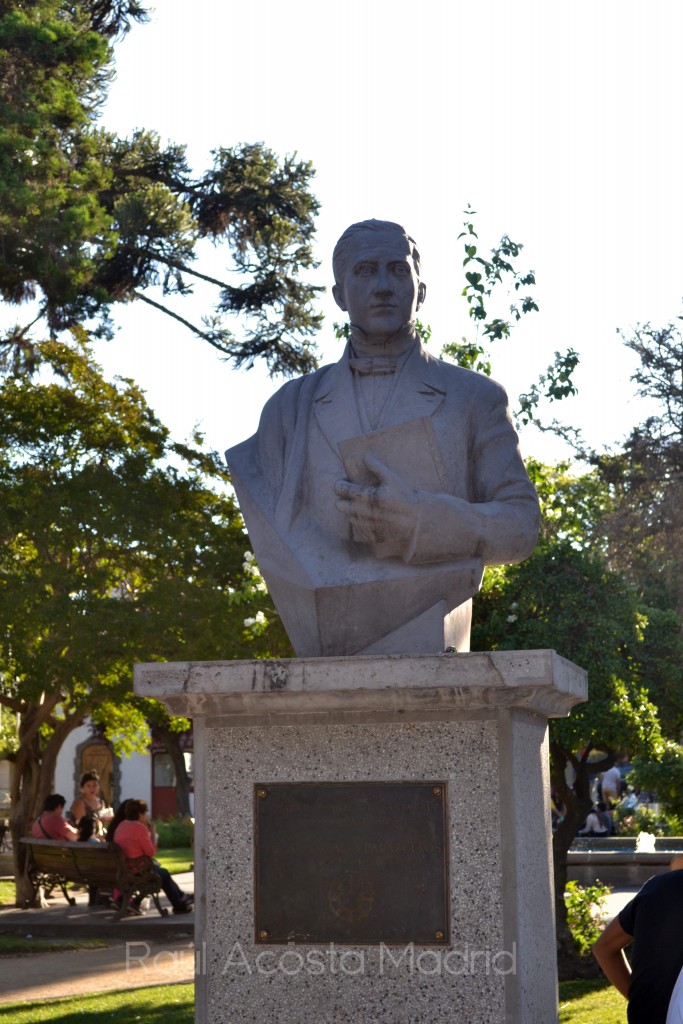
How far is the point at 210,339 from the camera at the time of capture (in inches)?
771

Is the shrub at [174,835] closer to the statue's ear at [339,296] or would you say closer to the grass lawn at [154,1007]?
the grass lawn at [154,1007]

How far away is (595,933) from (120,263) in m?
11.7

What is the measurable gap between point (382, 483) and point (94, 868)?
39.7ft

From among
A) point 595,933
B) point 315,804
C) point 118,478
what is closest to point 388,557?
point 315,804

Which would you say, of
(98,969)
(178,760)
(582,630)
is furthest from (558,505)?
(178,760)

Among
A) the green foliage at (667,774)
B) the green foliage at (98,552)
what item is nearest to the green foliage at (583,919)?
the green foliage at (667,774)

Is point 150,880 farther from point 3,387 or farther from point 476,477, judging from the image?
point 476,477

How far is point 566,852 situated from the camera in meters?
10.5

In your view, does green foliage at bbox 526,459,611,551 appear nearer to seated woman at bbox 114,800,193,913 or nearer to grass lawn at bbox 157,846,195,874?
seated woman at bbox 114,800,193,913

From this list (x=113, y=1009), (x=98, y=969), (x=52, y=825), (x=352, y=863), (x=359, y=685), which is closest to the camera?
(x=359, y=685)

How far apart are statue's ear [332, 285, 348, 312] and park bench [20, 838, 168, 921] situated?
1088 cm

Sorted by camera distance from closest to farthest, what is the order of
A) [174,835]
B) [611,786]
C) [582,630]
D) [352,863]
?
[352,863] → [582,630] → [611,786] → [174,835]

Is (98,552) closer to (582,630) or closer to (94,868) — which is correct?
(94,868)

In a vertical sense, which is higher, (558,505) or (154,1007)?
(558,505)
